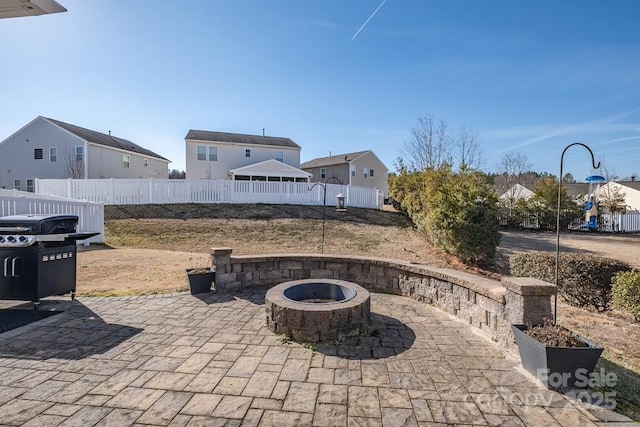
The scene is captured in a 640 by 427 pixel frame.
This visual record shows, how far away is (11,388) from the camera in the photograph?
7.88 feet

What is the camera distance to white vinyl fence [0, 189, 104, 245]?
→ 718 cm

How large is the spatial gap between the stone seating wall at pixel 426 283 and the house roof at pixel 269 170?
17490 mm

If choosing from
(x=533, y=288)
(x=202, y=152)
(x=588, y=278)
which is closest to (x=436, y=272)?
(x=533, y=288)

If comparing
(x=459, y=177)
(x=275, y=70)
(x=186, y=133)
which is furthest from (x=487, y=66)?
(x=186, y=133)

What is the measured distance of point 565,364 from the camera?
2.44 m

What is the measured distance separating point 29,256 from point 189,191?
1173 cm

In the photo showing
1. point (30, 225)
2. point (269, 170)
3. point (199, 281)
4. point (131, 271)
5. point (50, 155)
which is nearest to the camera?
point (30, 225)

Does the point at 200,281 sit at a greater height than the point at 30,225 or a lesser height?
lesser

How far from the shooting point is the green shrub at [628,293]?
4195 millimetres

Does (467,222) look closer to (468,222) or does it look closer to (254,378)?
(468,222)

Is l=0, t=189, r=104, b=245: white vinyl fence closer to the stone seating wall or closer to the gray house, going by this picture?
the stone seating wall

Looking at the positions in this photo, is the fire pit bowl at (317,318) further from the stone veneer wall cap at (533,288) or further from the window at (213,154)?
the window at (213,154)

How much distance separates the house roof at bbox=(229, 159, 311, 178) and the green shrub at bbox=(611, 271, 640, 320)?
20.4 metres

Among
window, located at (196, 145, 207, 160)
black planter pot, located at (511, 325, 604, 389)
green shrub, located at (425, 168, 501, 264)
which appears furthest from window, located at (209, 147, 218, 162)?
black planter pot, located at (511, 325, 604, 389)
